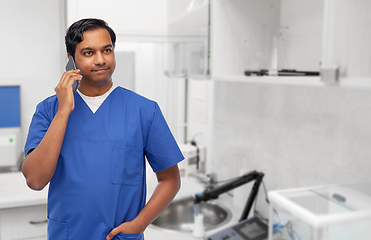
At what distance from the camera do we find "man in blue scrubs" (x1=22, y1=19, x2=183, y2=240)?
97 cm

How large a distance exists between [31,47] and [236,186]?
1.78 m

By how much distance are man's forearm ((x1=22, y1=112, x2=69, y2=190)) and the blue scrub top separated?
0.06 m

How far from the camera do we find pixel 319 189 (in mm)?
793

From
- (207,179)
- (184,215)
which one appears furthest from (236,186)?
(207,179)

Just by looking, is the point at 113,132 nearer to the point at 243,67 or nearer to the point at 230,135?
the point at 243,67

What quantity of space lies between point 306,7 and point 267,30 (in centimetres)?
20

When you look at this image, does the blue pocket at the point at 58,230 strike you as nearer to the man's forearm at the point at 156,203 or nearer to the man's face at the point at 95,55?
the man's forearm at the point at 156,203

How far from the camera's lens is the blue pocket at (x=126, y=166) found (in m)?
0.99

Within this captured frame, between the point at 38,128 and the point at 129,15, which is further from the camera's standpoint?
the point at 129,15

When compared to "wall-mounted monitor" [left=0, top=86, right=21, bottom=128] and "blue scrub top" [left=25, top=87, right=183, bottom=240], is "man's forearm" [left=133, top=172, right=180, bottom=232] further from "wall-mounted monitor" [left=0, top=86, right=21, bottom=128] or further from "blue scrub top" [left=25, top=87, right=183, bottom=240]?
"wall-mounted monitor" [left=0, top=86, right=21, bottom=128]

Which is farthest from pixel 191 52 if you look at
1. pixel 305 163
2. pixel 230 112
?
pixel 305 163

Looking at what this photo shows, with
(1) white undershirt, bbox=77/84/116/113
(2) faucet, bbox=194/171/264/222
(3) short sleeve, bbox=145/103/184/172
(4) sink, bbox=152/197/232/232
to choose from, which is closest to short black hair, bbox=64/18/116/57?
(1) white undershirt, bbox=77/84/116/113

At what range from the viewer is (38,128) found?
99cm

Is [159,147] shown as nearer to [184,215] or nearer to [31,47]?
[184,215]
